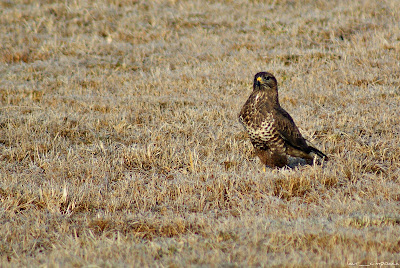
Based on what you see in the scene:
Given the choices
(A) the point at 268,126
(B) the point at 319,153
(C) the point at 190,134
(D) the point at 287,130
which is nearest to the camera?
(A) the point at 268,126

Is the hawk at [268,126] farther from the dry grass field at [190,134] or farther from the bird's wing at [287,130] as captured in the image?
the dry grass field at [190,134]

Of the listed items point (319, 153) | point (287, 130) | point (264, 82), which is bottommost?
point (319, 153)

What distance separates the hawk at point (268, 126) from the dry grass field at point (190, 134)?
304 mm

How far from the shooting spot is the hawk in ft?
20.9

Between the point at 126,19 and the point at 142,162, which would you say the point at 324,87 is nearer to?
the point at 142,162

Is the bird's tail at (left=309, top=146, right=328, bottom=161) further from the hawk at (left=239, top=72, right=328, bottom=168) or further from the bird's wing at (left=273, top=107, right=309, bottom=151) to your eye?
the bird's wing at (left=273, top=107, right=309, bottom=151)

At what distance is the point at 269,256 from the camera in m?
3.79

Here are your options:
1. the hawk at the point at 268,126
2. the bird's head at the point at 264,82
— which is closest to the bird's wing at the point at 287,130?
the hawk at the point at 268,126

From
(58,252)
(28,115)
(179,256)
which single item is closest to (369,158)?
(179,256)

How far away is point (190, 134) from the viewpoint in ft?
27.1

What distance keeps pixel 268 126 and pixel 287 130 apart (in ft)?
1.10

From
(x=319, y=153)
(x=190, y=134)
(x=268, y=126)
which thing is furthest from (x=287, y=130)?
(x=190, y=134)

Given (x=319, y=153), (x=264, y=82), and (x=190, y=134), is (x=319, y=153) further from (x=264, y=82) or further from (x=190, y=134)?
(x=190, y=134)

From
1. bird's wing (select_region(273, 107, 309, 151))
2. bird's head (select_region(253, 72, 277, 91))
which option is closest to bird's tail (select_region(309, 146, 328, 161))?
bird's wing (select_region(273, 107, 309, 151))
